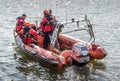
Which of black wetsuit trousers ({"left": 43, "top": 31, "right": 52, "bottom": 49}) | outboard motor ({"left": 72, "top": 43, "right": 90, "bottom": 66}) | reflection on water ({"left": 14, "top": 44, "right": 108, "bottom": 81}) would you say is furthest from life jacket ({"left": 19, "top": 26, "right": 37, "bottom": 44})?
outboard motor ({"left": 72, "top": 43, "right": 90, "bottom": 66})

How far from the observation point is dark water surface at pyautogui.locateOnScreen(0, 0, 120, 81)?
37.9ft

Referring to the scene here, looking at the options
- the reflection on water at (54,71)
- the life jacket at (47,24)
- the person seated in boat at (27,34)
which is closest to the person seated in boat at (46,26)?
the life jacket at (47,24)

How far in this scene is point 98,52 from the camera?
1177 cm

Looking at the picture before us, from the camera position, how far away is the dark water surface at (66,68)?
11562 mm

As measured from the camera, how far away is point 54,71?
474 inches

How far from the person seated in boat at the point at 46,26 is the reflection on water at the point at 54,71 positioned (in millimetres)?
988

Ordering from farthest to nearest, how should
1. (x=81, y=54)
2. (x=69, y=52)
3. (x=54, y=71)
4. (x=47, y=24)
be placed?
(x=47, y=24) → (x=54, y=71) → (x=69, y=52) → (x=81, y=54)

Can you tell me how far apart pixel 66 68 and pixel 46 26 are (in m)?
2.20

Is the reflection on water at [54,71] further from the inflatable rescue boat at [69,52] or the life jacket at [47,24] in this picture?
the life jacket at [47,24]

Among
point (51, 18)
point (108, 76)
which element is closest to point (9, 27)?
point (51, 18)

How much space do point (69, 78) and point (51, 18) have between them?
3.17 metres

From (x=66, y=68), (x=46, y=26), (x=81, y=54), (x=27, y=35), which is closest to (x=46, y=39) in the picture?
(x=46, y=26)

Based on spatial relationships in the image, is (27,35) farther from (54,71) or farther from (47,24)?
(54,71)

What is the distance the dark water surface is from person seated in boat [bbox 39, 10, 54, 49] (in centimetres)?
103
